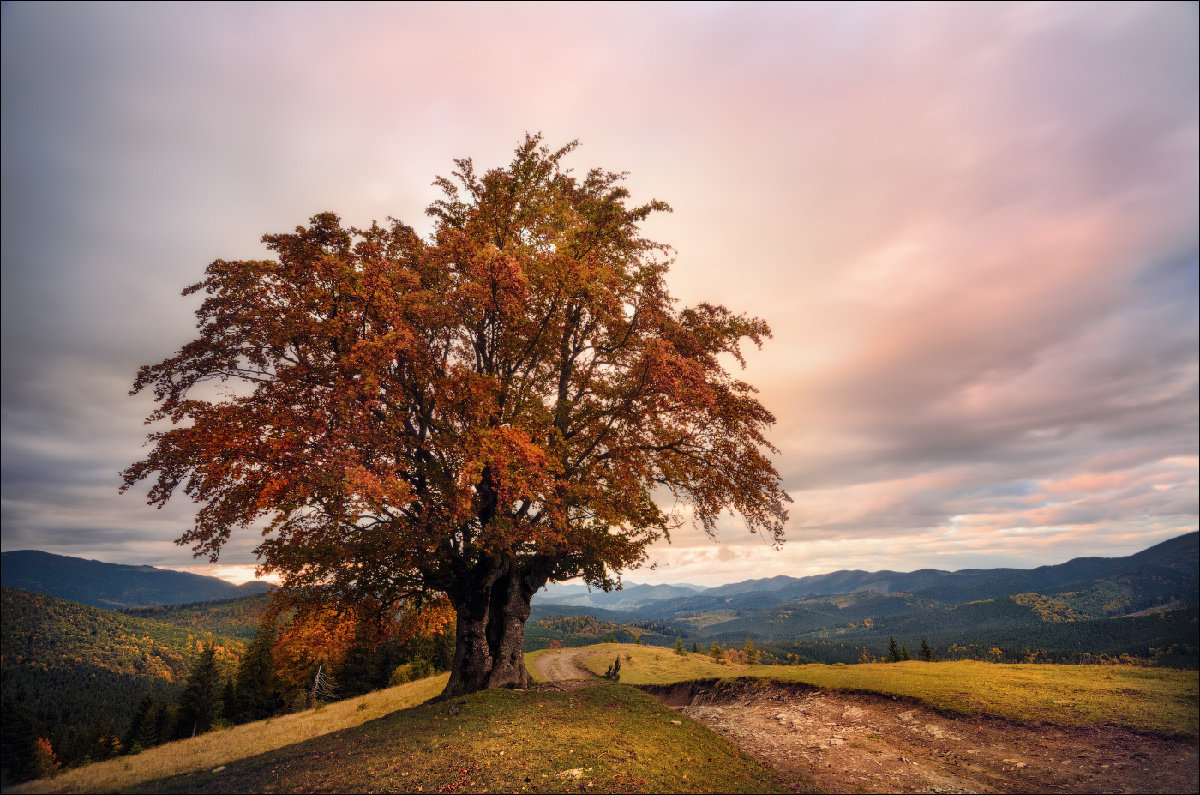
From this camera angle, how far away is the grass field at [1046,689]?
45.5 ft

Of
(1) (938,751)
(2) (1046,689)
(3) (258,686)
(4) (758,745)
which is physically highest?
(2) (1046,689)

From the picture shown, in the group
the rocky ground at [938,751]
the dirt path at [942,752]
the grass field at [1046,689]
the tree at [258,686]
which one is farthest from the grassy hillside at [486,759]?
the tree at [258,686]

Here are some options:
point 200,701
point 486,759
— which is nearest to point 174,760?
point 486,759

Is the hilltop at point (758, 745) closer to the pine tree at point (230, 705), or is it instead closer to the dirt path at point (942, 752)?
the dirt path at point (942, 752)

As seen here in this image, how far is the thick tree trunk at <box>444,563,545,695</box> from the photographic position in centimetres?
1916

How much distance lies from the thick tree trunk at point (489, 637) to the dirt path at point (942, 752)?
8.30m

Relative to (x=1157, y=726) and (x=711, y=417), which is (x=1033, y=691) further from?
(x=711, y=417)

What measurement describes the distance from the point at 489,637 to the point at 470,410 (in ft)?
35.5

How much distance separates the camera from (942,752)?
14008 millimetres

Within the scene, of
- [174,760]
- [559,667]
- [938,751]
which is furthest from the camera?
[559,667]

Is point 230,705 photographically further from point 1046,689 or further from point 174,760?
point 1046,689

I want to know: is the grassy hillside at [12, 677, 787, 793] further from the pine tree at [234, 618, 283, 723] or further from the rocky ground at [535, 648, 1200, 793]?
the pine tree at [234, 618, 283, 723]

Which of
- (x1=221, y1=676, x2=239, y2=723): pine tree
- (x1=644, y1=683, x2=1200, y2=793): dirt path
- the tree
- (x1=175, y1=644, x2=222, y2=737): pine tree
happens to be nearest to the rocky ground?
(x1=644, y1=683, x2=1200, y2=793): dirt path

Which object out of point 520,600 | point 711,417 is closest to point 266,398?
point 520,600
